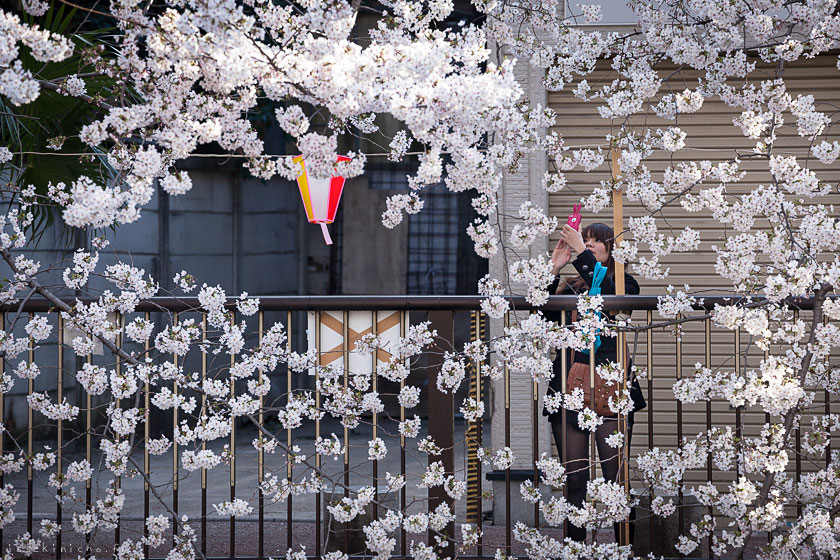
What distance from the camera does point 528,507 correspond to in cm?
600

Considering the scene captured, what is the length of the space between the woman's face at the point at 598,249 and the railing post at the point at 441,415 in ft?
3.43

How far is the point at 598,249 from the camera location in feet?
16.2

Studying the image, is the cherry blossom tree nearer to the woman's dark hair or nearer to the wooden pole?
the wooden pole

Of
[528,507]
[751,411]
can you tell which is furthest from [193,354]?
[751,411]

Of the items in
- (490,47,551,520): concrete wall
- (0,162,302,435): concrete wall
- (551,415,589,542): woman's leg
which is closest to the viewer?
(551,415,589,542): woman's leg

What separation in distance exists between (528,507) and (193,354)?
5.19m

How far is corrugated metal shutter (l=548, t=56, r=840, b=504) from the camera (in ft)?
19.9

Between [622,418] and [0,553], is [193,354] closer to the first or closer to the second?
[0,553]

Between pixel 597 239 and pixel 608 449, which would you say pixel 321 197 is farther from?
pixel 608 449

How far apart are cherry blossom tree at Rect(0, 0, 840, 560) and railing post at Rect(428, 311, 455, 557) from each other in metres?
0.08

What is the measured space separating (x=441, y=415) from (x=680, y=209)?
2.70 metres

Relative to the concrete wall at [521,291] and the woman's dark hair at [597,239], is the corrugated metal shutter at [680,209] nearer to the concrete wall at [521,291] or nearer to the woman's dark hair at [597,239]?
the concrete wall at [521,291]

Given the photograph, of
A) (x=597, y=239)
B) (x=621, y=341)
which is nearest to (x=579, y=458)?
(x=621, y=341)

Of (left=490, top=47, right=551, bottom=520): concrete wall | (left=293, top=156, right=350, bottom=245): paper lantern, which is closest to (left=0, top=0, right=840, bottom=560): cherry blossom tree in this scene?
(left=293, top=156, right=350, bottom=245): paper lantern
